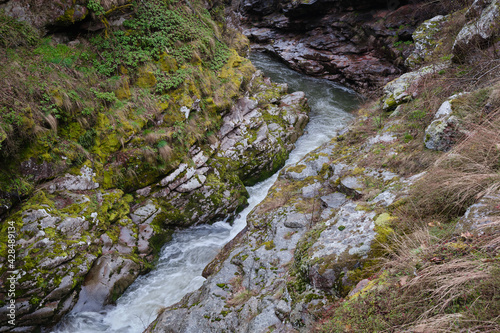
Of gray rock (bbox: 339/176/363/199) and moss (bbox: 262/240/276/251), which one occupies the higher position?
gray rock (bbox: 339/176/363/199)

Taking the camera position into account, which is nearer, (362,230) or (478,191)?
(478,191)

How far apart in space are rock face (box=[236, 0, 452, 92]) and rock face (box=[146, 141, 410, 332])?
454 inches

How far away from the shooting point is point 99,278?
5672 millimetres

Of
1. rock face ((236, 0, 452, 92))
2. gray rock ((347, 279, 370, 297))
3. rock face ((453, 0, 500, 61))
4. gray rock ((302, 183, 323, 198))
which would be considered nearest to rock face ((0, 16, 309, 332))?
gray rock ((302, 183, 323, 198))

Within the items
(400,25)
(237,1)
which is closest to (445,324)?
(400,25)

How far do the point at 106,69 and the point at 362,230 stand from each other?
8.29 m

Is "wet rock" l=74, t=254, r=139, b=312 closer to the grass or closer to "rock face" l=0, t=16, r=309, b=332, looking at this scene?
"rock face" l=0, t=16, r=309, b=332

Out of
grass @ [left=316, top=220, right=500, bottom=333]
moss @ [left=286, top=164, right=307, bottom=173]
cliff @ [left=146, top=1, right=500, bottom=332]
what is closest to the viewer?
grass @ [left=316, top=220, right=500, bottom=333]

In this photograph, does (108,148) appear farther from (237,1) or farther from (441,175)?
(237,1)

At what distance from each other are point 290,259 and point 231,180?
4.04 m

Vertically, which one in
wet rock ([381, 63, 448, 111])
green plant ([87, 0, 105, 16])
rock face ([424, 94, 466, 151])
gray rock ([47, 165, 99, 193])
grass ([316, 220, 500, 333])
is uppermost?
green plant ([87, 0, 105, 16])

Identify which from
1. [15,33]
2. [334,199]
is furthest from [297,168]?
[15,33]

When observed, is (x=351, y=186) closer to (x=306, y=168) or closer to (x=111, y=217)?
(x=306, y=168)

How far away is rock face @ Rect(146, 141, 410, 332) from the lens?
3.26 m
